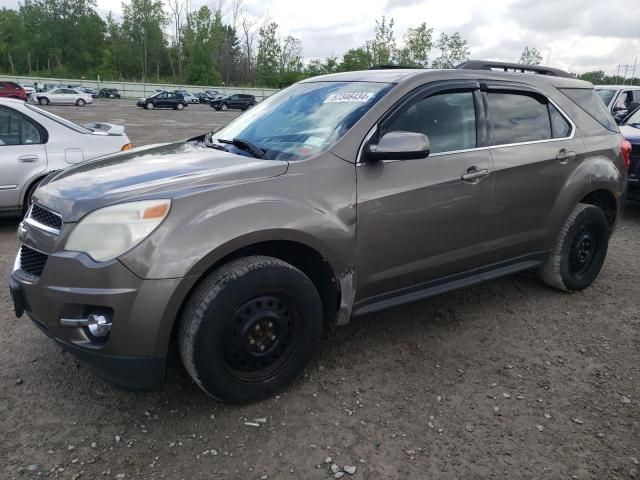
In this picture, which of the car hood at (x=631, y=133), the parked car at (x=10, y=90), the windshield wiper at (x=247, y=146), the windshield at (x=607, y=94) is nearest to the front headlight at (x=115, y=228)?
the windshield wiper at (x=247, y=146)

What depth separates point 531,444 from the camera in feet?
8.32

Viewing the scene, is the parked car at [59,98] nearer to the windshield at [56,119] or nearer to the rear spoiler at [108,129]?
the rear spoiler at [108,129]

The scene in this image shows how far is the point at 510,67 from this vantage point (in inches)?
167

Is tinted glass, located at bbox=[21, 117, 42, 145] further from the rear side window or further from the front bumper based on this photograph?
the rear side window

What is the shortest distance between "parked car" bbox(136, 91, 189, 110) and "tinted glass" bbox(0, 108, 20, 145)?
37.8m

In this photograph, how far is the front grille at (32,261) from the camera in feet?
8.56

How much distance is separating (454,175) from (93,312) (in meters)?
2.18

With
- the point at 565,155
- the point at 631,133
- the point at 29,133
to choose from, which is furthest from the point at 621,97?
the point at 29,133

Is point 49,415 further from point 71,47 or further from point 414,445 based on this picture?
point 71,47

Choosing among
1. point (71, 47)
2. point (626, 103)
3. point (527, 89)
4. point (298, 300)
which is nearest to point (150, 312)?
point (298, 300)

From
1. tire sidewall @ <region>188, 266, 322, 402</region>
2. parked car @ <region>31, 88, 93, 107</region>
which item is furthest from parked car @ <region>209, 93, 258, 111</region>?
tire sidewall @ <region>188, 266, 322, 402</region>

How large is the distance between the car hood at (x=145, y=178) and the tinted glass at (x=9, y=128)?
10.2 ft

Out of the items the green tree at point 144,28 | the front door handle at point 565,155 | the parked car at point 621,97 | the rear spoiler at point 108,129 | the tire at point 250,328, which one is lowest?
the tire at point 250,328

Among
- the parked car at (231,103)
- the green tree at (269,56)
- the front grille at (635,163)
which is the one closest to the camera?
the front grille at (635,163)
